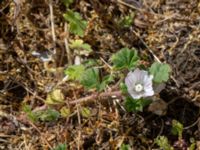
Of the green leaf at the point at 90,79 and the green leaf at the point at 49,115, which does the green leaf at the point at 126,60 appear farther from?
the green leaf at the point at 49,115

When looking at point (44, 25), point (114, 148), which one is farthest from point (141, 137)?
point (44, 25)

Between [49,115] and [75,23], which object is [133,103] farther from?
[75,23]

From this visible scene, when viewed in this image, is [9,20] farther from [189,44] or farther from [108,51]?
[189,44]

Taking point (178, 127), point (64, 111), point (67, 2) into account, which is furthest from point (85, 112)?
point (67, 2)

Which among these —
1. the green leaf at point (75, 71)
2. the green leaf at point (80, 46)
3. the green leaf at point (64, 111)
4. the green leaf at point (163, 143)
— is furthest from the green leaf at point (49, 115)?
the green leaf at point (163, 143)

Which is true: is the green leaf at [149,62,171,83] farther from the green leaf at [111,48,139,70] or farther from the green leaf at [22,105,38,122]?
the green leaf at [22,105,38,122]

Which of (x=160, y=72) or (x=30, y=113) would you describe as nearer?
(x=160, y=72)
